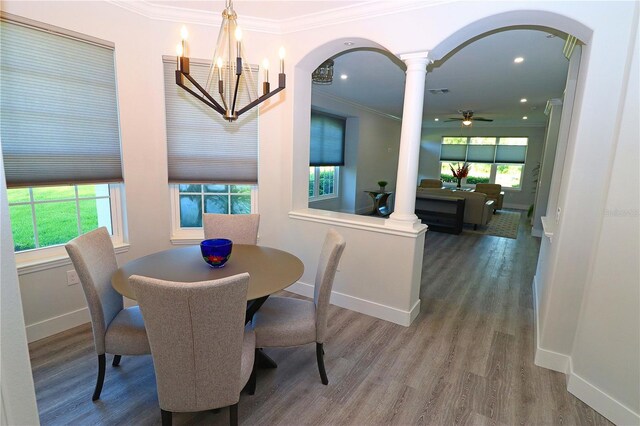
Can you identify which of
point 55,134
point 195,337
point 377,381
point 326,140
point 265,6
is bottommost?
point 377,381

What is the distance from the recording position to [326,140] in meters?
6.86

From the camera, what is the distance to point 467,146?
10.7 metres

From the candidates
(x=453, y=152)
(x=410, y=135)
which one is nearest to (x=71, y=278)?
(x=410, y=135)

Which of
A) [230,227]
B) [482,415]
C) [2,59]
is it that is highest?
[2,59]

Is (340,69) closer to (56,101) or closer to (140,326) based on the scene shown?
(56,101)

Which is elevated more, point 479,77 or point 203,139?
point 479,77

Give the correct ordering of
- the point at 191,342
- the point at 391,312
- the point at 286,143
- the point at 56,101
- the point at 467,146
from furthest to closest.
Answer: the point at 467,146
the point at 286,143
the point at 391,312
the point at 56,101
the point at 191,342

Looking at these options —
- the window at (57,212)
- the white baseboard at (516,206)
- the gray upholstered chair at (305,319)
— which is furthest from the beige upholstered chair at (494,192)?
the window at (57,212)

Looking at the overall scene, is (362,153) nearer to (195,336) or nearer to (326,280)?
(326,280)

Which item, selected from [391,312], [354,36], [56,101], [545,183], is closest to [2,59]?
[56,101]

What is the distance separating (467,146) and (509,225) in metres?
4.27

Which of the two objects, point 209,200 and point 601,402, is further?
point 209,200

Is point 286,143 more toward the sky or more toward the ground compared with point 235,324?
more toward the sky

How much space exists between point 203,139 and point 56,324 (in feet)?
6.33
